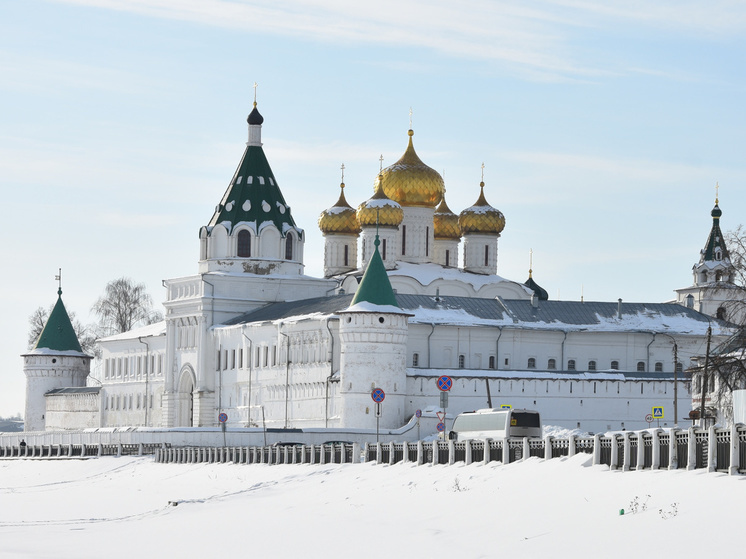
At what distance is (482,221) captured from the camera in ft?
259

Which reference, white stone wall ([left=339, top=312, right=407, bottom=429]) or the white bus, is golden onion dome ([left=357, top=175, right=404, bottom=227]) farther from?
the white bus

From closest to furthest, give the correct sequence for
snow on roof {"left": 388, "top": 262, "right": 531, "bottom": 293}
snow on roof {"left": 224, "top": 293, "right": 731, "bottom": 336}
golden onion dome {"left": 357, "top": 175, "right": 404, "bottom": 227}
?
snow on roof {"left": 224, "top": 293, "right": 731, "bottom": 336}
golden onion dome {"left": 357, "top": 175, "right": 404, "bottom": 227}
snow on roof {"left": 388, "top": 262, "right": 531, "bottom": 293}

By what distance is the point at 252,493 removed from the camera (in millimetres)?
35500

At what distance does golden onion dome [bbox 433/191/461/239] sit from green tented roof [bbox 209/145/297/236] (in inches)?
279

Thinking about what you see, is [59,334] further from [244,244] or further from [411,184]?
[411,184]

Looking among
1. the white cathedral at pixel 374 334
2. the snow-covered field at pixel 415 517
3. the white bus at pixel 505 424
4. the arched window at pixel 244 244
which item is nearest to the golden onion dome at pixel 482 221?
the white cathedral at pixel 374 334

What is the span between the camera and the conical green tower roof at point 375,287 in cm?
6031

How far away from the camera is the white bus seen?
38.8 meters

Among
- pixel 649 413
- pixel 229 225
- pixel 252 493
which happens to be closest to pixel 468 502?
pixel 252 493

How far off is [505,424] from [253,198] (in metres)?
40.2

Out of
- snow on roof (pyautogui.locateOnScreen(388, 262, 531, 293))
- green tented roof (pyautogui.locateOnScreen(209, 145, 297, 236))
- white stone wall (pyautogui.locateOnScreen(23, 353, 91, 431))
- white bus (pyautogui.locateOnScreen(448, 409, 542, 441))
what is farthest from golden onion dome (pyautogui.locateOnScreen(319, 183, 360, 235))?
white bus (pyautogui.locateOnScreen(448, 409, 542, 441))

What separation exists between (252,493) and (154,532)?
6.50 meters

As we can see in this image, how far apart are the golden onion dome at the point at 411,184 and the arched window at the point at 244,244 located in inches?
268

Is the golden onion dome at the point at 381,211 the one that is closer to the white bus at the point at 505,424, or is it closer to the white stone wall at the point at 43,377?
the white stone wall at the point at 43,377
